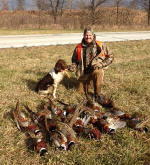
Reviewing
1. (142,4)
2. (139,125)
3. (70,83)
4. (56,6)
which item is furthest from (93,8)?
(139,125)

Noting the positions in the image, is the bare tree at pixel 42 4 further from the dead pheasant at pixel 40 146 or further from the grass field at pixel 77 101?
the dead pheasant at pixel 40 146

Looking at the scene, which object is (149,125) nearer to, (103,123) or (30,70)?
(103,123)

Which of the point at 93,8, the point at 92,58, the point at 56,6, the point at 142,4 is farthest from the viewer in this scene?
the point at 56,6

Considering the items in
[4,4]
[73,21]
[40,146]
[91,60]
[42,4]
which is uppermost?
[4,4]

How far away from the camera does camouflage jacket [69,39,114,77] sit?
4555 millimetres

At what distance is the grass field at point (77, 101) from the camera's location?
8.63 feet

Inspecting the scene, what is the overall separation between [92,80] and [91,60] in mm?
580

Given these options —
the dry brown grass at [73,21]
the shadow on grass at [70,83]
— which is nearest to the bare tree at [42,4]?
the dry brown grass at [73,21]

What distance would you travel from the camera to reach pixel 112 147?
113 inches

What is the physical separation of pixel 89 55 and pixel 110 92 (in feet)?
3.73

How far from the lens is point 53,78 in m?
4.42

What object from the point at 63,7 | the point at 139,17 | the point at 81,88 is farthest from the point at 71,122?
the point at 63,7

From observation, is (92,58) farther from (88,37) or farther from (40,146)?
(40,146)

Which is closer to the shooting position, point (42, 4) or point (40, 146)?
point (40, 146)
